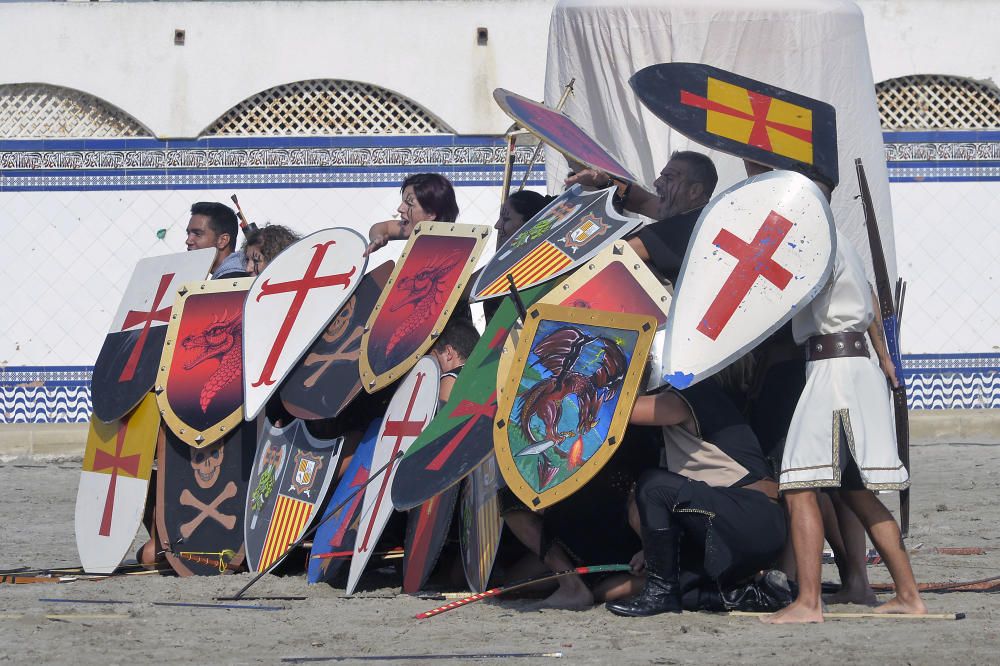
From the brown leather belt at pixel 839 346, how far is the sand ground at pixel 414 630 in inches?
29.8

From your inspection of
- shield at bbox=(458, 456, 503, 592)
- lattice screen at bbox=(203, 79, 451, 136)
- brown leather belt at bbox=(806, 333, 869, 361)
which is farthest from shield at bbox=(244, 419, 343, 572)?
lattice screen at bbox=(203, 79, 451, 136)

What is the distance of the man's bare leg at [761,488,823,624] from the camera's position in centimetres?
425

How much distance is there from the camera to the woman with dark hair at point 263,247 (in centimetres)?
613

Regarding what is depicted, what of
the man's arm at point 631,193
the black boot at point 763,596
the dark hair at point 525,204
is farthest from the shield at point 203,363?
the black boot at point 763,596

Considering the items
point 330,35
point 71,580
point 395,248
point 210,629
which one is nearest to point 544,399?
point 210,629

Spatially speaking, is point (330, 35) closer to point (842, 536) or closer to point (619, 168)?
point (619, 168)

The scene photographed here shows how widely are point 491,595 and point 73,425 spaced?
6537mm

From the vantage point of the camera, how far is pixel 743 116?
15.2 feet

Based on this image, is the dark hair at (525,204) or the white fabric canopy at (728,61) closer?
the dark hair at (525,204)

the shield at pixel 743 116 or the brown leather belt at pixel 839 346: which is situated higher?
the shield at pixel 743 116

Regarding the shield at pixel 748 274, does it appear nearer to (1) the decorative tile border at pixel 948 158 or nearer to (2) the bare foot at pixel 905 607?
(2) the bare foot at pixel 905 607

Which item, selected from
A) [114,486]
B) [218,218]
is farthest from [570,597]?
[218,218]

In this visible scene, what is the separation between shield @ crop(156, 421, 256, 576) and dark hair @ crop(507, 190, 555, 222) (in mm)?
1311

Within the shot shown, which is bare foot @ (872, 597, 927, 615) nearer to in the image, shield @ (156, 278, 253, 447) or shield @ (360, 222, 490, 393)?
shield @ (360, 222, 490, 393)
